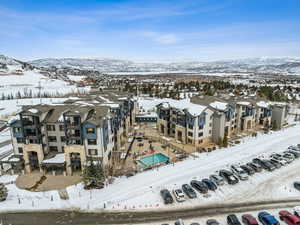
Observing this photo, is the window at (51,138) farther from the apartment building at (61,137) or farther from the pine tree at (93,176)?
the pine tree at (93,176)

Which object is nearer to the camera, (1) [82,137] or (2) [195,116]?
(1) [82,137]

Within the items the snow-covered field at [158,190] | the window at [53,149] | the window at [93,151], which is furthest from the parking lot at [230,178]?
the window at [53,149]

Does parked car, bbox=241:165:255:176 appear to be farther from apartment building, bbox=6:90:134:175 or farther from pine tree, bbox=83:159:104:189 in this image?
apartment building, bbox=6:90:134:175

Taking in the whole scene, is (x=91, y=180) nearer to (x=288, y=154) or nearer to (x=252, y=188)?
(x=252, y=188)

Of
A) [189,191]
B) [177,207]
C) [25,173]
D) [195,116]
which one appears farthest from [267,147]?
[25,173]

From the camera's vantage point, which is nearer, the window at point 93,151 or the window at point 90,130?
the window at point 90,130

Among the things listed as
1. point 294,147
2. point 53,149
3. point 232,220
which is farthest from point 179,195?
point 294,147
